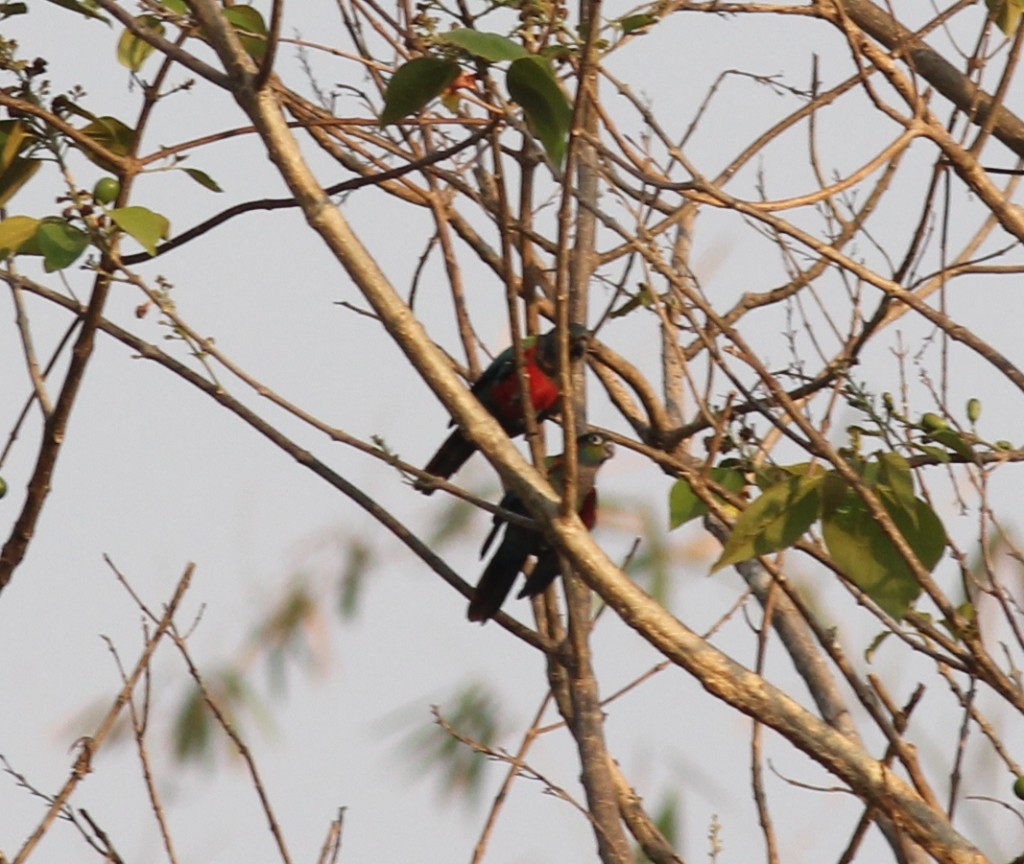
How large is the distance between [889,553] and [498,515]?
44cm

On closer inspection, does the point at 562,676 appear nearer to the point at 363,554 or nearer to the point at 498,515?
the point at 363,554

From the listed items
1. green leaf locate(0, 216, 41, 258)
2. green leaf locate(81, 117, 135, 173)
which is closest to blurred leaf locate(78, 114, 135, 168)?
green leaf locate(81, 117, 135, 173)

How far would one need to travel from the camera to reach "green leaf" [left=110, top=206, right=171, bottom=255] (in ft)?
4.63

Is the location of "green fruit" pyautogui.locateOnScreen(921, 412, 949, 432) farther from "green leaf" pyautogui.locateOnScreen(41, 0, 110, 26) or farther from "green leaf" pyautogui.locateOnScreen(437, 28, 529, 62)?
"green leaf" pyautogui.locateOnScreen(41, 0, 110, 26)

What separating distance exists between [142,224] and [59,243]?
0.33 ft

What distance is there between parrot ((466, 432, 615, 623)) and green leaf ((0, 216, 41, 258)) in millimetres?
966

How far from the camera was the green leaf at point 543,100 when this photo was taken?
131 cm

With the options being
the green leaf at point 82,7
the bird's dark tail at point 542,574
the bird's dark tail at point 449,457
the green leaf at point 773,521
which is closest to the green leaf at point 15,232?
the green leaf at point 82,7

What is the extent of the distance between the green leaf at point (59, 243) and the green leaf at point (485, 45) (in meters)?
0.43

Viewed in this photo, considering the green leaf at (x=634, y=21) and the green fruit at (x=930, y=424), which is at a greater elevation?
the green leaf at (x=634, y=21)

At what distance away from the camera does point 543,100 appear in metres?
1.33

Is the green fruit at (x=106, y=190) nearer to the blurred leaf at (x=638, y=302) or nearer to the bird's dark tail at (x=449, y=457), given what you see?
the blurred leaf at (x=638, y=302)

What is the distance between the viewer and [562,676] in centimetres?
225

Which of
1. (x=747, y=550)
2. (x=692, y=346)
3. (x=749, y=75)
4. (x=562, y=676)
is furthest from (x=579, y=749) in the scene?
(x=749, y=75)
